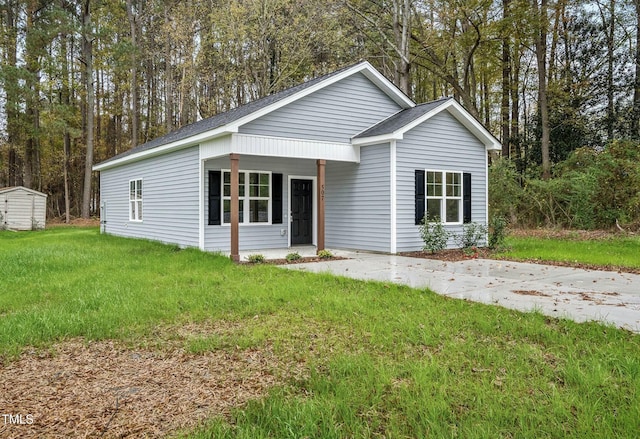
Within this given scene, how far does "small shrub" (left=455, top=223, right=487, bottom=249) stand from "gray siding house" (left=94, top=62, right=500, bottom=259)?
1.16ft

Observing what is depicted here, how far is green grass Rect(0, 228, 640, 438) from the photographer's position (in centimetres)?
252

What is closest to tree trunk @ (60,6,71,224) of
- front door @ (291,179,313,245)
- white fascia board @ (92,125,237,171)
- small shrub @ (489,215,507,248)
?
white fascia board @ (92,125,237,171)

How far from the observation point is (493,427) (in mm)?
2438

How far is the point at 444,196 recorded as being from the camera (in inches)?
450

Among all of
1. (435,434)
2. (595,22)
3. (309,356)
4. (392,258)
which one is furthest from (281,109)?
(595,22)

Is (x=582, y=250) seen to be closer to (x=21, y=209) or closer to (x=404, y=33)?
(x=404, y=33)

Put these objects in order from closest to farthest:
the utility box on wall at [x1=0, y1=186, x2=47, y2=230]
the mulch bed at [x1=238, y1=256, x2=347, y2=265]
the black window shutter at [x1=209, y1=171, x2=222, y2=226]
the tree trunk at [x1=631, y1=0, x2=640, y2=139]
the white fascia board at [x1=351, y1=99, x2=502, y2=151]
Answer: the mulch bed at [x1=238, y1=256, x2=347, y2=265]
the white fascia board at [x1=351, y1=99, x2=502, y2=151]
the black window shutter at [x1=209, y1=171, x2=222, y2=226]
the tree trunk at [x1=631, y1=0, x2=640, y2=139]
the utility box on wall at [x1=0, y1=186, x2=47, y2=230]

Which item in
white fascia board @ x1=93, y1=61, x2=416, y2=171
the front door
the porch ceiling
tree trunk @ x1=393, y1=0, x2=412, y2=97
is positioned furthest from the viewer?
tree trunk @ x1=393, y1=0, x2=412, y2=97

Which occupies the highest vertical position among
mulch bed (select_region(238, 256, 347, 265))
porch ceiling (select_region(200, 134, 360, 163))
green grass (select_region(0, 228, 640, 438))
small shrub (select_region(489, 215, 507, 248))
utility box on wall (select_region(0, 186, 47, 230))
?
porch ceiling (select_region(200, 134, 360, 163))

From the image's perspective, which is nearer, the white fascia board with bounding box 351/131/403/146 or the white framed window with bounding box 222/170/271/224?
the white fascia board with bounding box 351/131/403/146

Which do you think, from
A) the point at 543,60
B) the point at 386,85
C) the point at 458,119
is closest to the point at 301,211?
the point at 386,85

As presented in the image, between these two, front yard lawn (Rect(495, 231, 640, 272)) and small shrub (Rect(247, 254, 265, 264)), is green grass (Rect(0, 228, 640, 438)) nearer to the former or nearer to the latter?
small shrub (Rect(247, 254, 265, 264))

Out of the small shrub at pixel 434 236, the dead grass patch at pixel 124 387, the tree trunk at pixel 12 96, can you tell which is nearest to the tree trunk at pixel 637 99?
the small shrub at pixel 434 236

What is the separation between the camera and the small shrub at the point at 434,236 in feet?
33.8
